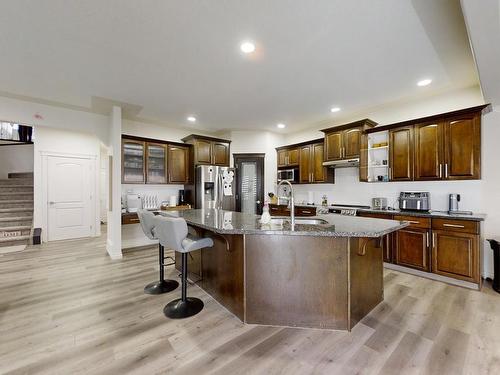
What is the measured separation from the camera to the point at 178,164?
5348 millimetres

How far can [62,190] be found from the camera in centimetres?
582

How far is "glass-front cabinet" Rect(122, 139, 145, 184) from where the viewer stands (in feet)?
15.3

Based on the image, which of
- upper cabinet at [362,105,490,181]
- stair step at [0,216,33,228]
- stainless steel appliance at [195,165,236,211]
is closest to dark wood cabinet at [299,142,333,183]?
upper cabinet at [362,105,490,181]

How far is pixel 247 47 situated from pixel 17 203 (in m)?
7.11

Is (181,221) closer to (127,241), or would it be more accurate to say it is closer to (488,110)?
(127,241)

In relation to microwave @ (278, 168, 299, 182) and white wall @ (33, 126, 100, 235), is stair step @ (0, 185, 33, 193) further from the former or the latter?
microwave @ (278, 168, 299, 182)

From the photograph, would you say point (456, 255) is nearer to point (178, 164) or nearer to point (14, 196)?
point (178, 164)

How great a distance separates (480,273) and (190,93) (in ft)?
15.3

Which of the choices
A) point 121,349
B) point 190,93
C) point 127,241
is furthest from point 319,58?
point 127,241

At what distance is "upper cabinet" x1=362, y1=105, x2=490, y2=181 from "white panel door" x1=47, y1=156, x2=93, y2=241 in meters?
7.00

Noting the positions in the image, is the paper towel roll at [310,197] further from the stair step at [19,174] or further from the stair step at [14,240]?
the stair step at [19,174]

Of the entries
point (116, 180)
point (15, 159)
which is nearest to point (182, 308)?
point (116, 180)

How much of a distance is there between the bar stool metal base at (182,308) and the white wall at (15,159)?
780 centimetres

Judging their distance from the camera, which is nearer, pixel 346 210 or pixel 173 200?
pixel 346 210
